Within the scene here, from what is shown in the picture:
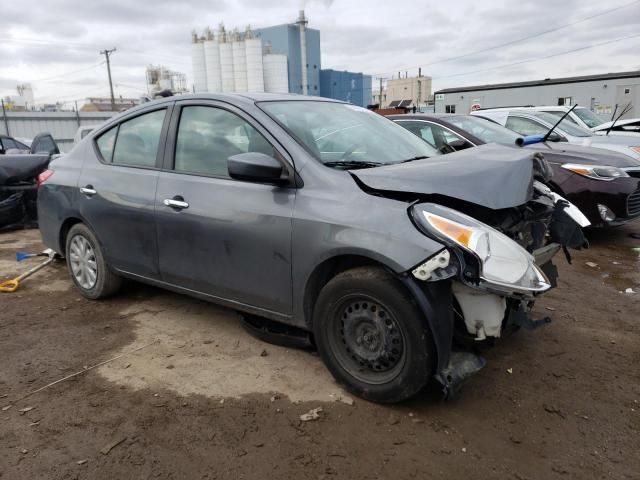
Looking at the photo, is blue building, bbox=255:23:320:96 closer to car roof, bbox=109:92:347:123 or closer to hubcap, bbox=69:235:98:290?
hubcap, bbox=69:235:98:290

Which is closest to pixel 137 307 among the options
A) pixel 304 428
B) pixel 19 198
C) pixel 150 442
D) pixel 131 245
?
pixel 131 245

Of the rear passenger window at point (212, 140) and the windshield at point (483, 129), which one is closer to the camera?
the rear passenger window at point (212, 140)

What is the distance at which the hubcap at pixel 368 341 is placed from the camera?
2.65m

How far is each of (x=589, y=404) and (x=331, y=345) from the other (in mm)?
1483

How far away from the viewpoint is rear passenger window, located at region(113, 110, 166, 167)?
3809 mm

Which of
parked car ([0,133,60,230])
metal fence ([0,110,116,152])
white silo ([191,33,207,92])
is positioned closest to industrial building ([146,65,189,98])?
white silo ([191,33,207,92])

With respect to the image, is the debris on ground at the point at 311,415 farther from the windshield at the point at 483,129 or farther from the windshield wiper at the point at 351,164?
the windshield at the point at 483,129

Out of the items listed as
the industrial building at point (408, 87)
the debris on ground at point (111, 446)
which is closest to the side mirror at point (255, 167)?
the debris on ground at point (111, 446)

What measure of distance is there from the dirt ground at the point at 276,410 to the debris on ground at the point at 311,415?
3 centimetres

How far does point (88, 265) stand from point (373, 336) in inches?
115

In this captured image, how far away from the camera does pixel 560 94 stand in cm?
2944

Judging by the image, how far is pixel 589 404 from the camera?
9.20ft

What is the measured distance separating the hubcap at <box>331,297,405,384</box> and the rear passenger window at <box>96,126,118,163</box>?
2604 mm

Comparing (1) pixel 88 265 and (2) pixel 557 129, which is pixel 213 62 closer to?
(2) pixel 557 129
